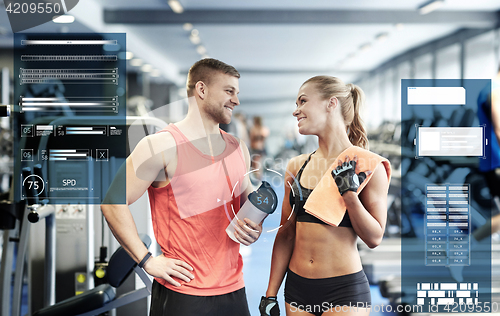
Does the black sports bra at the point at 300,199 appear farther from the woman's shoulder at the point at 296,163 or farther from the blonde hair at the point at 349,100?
the blonde hair at the point at 349,100

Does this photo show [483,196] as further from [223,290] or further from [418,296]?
[223,290]

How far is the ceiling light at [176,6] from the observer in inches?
185

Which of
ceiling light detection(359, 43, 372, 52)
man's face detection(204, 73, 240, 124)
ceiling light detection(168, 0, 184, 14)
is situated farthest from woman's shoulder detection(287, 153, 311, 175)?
ceiling light detection(168, 0, 184, 14)

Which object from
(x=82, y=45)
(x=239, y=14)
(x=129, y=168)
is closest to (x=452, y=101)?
(x=129, y=168)

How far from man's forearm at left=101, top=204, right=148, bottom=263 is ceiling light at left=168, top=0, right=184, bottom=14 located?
3.95 metres

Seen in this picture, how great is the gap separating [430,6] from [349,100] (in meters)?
4.43

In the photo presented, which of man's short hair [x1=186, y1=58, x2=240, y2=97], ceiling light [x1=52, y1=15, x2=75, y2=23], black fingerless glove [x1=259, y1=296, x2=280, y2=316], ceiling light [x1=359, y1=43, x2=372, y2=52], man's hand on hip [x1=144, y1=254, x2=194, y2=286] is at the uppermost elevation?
ceiling light [x1=359, y1=43, x2=372, y2=52]

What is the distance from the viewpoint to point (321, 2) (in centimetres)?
506

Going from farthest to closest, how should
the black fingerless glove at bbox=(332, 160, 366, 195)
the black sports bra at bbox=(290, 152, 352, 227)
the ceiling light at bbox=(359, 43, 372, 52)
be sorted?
the ceiling light at bbox=(359, 43, 372, 52) < the black sports bra at bbox=(290, 152, 352, 227) < the black fingerless glove at bbox=(332, 160, 366, 195)

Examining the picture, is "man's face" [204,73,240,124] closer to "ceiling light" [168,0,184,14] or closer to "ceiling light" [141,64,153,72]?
"ceiling light" [141,64,153,72]

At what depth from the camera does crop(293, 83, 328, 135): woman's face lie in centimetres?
133

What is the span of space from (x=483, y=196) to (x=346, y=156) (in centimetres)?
107

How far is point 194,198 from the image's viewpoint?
1.41m

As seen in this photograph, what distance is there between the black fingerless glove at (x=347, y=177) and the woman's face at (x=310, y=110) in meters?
0.16
